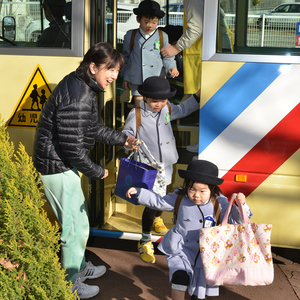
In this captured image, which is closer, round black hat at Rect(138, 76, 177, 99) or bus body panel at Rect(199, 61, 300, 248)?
bus body panel at Rect(199, 61, 300, 248)

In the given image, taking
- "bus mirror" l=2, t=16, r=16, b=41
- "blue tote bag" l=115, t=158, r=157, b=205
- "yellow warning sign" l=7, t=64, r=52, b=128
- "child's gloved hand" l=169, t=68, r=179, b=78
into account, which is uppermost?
"bus mirror" l=2, t=16, r=16, b=41

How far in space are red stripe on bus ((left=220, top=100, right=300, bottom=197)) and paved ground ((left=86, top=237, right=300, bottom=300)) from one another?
2.64 feet

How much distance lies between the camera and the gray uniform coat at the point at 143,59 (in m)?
3.69

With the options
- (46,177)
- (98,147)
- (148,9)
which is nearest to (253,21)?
(148,9)

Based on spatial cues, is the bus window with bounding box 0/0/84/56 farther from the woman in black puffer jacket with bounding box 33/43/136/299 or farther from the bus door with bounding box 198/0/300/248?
the bus door with bounding box 198/0/300/248

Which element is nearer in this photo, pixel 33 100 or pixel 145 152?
pixel 145 152

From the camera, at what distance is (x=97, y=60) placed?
8.68ft

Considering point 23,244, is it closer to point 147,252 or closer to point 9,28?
point 147,252

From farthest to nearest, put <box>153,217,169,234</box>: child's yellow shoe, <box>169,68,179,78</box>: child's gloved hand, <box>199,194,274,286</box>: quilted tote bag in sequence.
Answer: <box>169,68,179,78</box>: child's gloved hand < <box>153,217,169,234</box>: child's yellow shoe < <box>199,194,274,286</box>: quilted tote bag

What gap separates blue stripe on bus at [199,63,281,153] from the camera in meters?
Answer: 2.98

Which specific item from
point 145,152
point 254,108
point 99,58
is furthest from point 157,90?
point 254,108

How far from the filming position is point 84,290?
3.06 meters

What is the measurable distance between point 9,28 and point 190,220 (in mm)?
2148

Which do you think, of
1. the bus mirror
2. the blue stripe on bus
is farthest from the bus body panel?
the bus mirror
